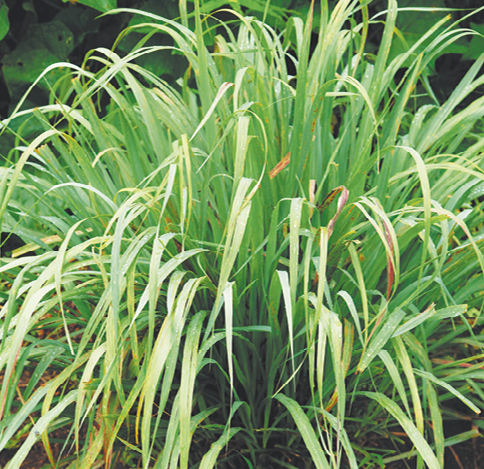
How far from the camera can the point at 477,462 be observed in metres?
1.20

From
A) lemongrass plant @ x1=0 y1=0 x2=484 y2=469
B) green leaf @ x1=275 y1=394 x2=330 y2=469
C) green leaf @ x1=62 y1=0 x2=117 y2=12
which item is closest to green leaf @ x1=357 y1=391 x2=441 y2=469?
lemongrass plant @ x1=0 y1=0 x2=484 y2=469

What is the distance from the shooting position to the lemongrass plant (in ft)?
2.53

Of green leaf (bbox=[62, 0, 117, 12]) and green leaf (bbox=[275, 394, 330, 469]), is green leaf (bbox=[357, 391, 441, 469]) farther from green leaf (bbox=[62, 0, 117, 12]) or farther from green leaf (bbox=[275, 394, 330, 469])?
green leaf (bbox=[62, 0, 117, 12])

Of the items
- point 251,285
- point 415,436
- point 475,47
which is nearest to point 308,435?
point 415,436

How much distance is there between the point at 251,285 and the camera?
3.03 feet

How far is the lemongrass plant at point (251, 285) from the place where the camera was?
2.53 feet

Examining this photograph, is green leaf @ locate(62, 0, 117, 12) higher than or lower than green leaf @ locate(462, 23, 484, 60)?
higher

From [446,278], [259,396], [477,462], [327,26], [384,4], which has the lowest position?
[477,462]

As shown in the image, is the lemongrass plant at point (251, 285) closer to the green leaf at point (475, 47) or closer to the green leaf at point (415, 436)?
the green leaf at point (415, 436)

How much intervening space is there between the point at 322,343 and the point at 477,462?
732 millimetres

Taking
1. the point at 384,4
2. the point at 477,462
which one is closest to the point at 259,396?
the point at 477,462

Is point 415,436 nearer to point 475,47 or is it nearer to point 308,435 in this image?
point 308,435

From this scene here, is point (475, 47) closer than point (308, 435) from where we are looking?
No

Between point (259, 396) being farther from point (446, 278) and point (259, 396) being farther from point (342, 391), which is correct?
point (446, 278)
